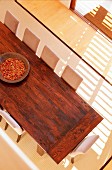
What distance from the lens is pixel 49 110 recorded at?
475 centimetres

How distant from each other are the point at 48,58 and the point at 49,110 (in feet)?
2.98

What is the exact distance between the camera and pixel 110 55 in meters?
6.32

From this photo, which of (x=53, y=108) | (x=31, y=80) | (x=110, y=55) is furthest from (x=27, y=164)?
(x=110, y=55)

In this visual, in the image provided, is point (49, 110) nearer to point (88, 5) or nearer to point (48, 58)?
point (48, 58)

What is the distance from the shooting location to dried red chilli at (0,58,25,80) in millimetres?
4910

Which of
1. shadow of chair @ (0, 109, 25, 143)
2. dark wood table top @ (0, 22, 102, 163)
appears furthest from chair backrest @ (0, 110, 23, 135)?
dark wood table top @ (0, 22, 102, 163)

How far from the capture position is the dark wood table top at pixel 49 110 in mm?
4562

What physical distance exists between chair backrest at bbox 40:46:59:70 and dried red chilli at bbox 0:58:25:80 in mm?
395

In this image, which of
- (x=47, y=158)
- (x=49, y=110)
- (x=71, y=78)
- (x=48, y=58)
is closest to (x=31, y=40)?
(x=48, y=58)

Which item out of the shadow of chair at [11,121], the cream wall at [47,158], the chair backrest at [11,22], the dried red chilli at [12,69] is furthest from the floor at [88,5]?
the shadow of chair at [11,121]

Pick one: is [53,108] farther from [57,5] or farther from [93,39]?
[57,5]

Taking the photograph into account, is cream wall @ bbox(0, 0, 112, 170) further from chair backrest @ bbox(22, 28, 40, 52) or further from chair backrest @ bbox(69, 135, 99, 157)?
chair backrest @ bbox(22, 28, 40, 52)

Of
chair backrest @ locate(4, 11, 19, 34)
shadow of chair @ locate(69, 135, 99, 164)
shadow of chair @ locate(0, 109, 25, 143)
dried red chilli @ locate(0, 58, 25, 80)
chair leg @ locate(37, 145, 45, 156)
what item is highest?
chair backrest @ locate(4, 11, 19, 34)

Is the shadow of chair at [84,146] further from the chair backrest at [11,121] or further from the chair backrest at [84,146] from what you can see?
the chair backrest at [11,121]
